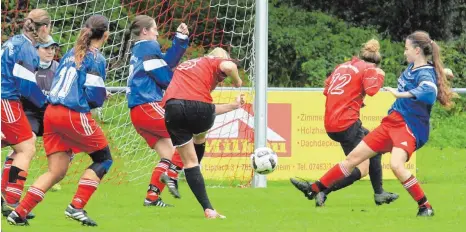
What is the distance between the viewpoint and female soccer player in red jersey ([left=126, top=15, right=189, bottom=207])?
395 inches

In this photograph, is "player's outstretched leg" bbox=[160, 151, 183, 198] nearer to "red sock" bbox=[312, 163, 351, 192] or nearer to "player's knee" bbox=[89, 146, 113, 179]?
"red sock" bbox=[312, 163, 351, 192]

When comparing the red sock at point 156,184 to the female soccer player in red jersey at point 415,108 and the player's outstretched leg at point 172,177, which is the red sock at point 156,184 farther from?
the female soccer player in red jersey at point 415,108

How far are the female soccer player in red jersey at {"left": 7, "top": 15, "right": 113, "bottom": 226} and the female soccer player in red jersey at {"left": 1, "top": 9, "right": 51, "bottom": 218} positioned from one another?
0.39 metres

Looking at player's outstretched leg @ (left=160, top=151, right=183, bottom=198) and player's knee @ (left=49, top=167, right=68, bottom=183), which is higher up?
player's knee @ (left=49, top=167, right=68, bottom=183)

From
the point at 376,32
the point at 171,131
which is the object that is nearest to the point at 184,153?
the point at 171,131

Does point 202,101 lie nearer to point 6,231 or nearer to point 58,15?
point 6,231

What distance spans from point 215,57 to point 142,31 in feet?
4.25

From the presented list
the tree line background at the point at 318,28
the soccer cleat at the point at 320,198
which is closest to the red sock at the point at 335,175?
the soccer cleat at the point at 320,198

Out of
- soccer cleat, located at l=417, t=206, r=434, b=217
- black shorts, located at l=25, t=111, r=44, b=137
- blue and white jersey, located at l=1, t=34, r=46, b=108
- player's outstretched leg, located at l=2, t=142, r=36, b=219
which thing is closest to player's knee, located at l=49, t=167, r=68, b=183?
player's outstretched leg, located at l=2, t=142, r=36, b=219

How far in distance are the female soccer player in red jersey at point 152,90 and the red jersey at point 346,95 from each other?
147cm

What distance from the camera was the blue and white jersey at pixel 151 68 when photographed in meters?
9.98

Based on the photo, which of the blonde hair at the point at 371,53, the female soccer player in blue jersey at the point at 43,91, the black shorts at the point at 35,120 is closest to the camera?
the female soccer player in blue jersey at the point at 43,91

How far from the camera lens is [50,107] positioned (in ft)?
27.3

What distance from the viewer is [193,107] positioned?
8742mm
